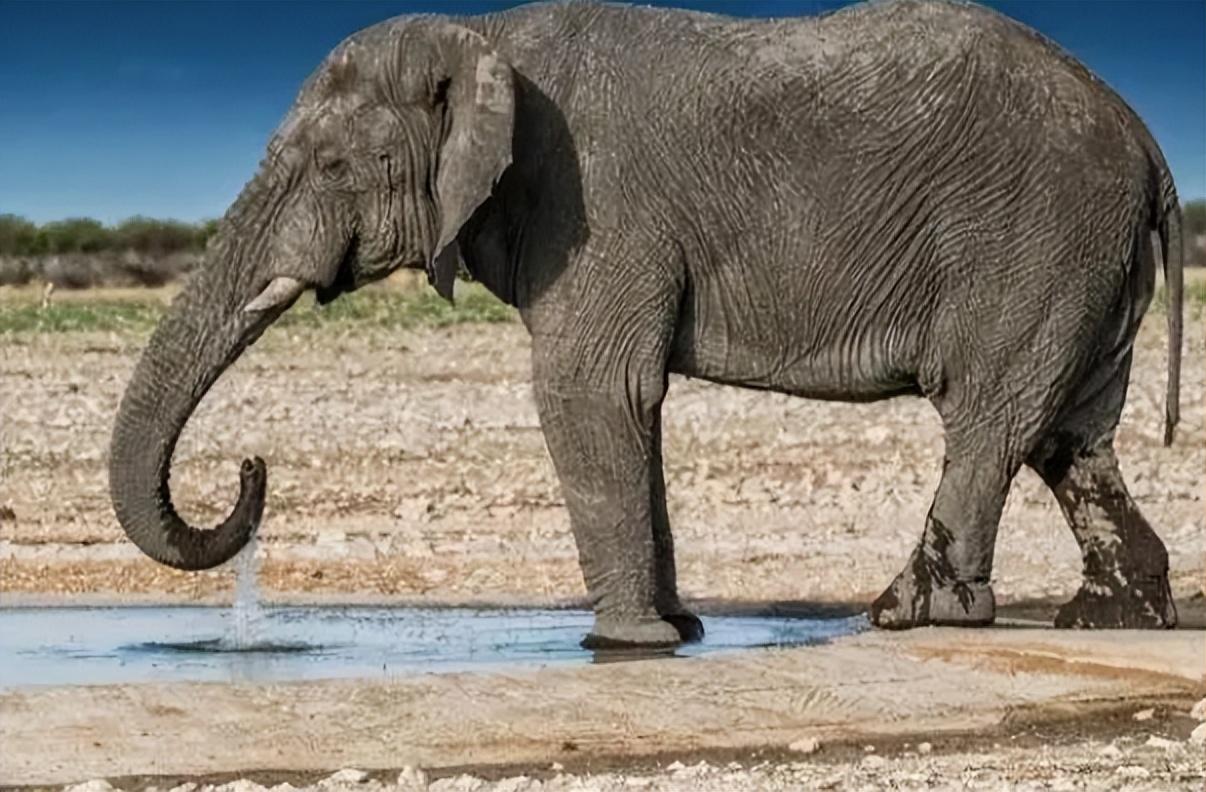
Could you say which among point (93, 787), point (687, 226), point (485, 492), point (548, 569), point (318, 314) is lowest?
point (93, 787)

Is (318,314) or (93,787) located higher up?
(318,314)

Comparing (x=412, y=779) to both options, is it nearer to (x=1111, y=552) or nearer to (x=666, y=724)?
(x=666, y=724)

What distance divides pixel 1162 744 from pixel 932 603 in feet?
6.16

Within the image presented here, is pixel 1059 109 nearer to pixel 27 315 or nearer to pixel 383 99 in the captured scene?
pixel 383 99

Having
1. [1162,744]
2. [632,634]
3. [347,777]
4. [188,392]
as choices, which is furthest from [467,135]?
[1162,744]

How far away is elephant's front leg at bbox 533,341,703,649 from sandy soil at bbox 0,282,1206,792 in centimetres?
77

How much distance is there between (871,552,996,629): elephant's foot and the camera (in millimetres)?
10039

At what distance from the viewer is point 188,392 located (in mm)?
9688

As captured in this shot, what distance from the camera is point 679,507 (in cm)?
1554

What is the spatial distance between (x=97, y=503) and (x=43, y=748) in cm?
804

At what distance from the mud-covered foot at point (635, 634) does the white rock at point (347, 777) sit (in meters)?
2.09

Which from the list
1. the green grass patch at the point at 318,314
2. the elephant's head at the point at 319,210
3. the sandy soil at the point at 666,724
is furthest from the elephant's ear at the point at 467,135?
the green grass patch at the point at 318,314

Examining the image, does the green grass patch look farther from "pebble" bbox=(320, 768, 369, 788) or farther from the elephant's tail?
"pebble" bbox=(320, 768, 369, 788)

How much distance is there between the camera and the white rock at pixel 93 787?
24.9ft
